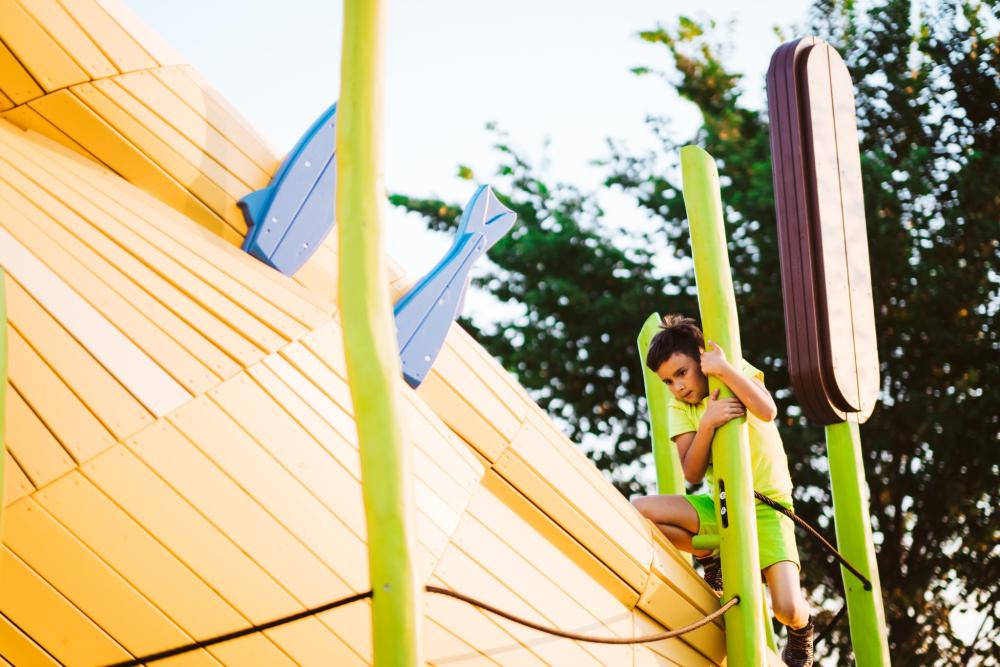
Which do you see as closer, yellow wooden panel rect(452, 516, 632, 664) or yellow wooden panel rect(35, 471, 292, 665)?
yellow wooden panel rect(35, 471, 292, 665)

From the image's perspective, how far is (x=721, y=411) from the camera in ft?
10.8

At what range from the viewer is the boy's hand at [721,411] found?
3.29 meters

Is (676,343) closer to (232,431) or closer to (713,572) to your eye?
(713,572)

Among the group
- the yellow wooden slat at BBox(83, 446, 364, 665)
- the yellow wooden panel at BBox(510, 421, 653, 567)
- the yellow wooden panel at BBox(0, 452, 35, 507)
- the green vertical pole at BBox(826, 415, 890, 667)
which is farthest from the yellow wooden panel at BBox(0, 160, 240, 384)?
the green vertical pole at BBox(826, 415, 890, 667)

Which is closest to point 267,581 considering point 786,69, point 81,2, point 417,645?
point 417,645

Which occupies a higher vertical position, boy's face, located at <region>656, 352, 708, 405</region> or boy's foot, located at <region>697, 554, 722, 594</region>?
boy's face, located at <region>656, 352, 708, 405</region>

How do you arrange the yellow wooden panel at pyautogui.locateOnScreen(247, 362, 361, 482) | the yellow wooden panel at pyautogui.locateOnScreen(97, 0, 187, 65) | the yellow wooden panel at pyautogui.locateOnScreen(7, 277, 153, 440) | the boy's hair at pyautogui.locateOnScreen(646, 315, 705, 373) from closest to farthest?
the yellow wooden panel at pyautogui.locateOnScreen(7, 277, 153, 440)
the yellow wooden panel at pyautogui.locateOnScreen(247, 362, 361, 482)
the yellow wooden panel at pyautogui.locateOnScreen(97, 0, 187, 65)
the boy's hair at pyautogui.locateOnScreen(646, 315, 705, 373)

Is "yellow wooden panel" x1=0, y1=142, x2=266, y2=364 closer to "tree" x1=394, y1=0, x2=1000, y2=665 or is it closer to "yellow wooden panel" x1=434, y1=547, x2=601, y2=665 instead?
"yellow wooden panel" x1=434, y1=547, x2=601, y2=665

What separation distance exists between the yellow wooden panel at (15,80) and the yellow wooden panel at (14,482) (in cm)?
112

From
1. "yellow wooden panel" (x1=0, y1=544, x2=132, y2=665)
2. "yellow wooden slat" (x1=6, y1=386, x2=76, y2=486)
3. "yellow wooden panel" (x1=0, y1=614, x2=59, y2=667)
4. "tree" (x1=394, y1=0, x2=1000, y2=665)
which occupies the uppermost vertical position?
"tree" (x1=394, y1=0, x2=1000, y2=665)

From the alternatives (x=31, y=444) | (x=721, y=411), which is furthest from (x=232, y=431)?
(x=721, y=411)

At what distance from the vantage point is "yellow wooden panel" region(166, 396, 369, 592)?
2328 mm

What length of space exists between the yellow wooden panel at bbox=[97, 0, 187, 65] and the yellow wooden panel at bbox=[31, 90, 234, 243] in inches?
11.1

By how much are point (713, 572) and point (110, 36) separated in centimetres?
247
